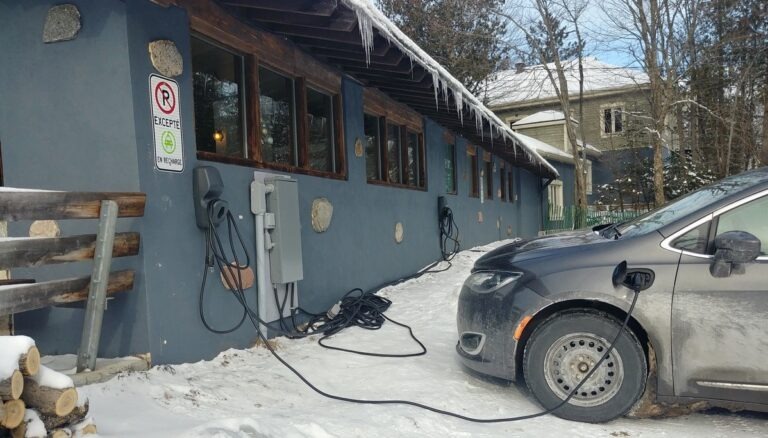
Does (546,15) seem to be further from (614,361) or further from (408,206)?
(614,361)

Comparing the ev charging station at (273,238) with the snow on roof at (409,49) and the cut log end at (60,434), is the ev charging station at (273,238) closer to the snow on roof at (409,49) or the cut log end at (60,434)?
the snow on roof at (409,49)

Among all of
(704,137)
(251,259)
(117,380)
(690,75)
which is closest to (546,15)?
(690,75)

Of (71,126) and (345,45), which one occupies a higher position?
(345,45)

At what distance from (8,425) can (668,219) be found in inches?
149

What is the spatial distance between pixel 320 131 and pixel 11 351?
491cm

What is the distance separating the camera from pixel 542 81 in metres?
24.8

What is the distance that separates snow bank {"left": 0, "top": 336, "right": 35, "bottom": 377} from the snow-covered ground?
0.66 m

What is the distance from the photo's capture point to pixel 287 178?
5281mm

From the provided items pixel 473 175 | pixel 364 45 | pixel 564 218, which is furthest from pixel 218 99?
pixel 564 218

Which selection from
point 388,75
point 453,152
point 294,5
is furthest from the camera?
point 453,152

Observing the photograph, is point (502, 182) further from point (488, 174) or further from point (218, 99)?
point (218, 99)

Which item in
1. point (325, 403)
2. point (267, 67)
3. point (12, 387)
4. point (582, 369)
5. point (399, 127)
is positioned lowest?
point (325, 403)

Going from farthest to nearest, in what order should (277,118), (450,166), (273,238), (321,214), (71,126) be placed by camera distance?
1. (450,166)
2. (321,214)
3. (277,118)
4. (273,238)
5. (71,126)

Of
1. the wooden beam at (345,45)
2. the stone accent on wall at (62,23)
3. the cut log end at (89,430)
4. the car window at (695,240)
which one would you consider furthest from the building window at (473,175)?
the cut log end at (89,430)
